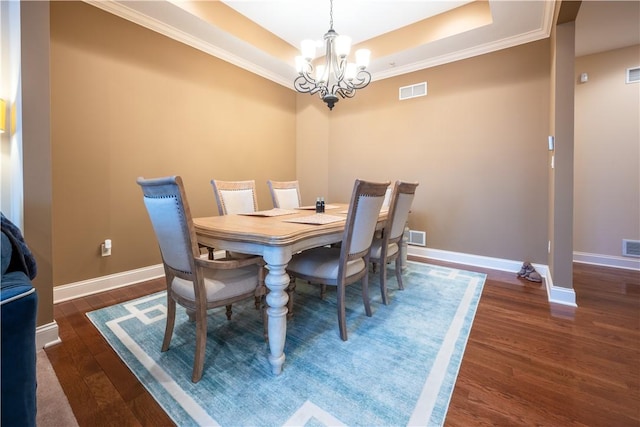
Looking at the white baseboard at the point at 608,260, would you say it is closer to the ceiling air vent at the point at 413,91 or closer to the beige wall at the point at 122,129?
the ceiling air vent at the point at 413,91

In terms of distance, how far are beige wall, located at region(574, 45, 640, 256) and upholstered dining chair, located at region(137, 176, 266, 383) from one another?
164 inches

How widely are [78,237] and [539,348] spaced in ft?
11.8

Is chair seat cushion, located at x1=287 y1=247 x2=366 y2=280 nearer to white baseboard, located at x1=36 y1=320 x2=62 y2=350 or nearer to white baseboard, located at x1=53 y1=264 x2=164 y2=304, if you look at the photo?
white baseboard, located at x1=36 y1=320 x2=62 y2=350

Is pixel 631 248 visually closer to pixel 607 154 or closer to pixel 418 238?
pixel 607 154

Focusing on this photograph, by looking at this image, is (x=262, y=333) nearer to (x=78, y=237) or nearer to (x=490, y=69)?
(x=78, y=237)

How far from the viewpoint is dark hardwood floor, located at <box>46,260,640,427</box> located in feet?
3.82

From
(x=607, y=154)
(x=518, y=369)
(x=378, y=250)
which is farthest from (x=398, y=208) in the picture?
(x=607, y=154)

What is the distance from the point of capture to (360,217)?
1.69 m

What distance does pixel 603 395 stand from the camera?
1.27 metres

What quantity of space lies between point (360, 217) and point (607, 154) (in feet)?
11.8

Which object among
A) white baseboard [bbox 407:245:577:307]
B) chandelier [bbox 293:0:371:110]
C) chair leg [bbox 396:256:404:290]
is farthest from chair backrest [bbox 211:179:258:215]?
white baseboard [bbox 407:245:577:307]

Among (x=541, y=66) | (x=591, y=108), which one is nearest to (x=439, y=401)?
(x=541, y=66)

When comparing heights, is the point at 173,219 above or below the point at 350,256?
above

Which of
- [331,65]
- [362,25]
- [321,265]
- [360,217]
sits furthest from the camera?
[362,25]
